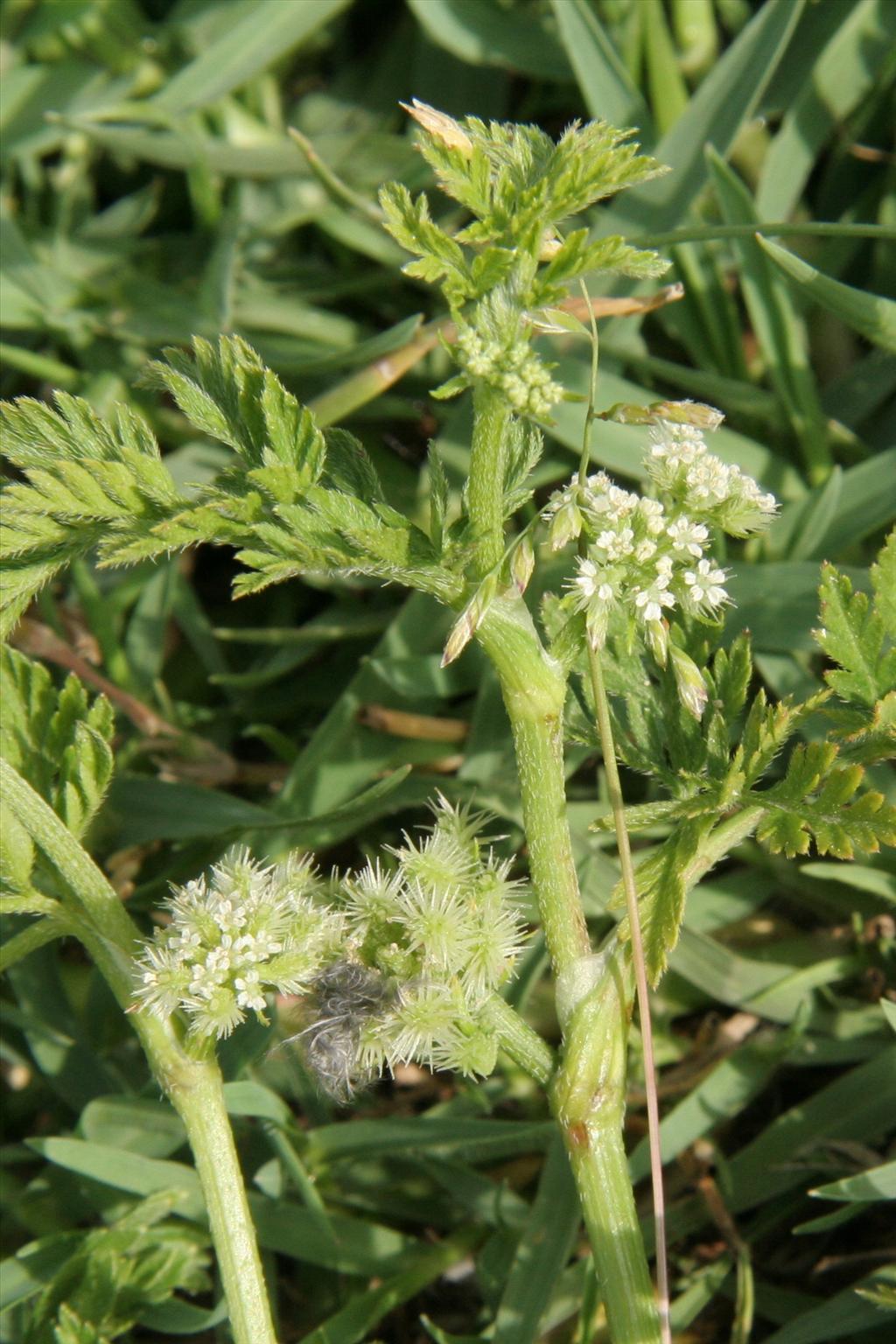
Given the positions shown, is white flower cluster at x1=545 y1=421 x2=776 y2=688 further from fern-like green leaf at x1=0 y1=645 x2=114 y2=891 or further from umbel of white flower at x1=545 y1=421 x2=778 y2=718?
fern-like green leaf at x1=0 y1=645 x2=114 y2=891

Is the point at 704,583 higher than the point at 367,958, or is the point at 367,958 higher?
the point at 704,583

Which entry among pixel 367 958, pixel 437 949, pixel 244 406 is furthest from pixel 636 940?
pixel 244 406

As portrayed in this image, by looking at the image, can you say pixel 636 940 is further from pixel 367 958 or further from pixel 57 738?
pixel 57 738

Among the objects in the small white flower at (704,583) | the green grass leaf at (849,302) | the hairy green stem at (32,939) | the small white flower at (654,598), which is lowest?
the hairy green stem at (32,939)

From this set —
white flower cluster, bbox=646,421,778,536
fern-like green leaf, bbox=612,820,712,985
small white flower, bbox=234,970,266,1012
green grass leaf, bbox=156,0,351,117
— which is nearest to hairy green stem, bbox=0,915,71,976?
small white flower, bbox=234,970,266,1012

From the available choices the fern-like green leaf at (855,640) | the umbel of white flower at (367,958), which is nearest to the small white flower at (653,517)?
the fern-like green leaf at (855,640)

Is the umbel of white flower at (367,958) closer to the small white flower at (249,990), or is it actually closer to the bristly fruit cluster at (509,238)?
the small white flower at (249,990)
